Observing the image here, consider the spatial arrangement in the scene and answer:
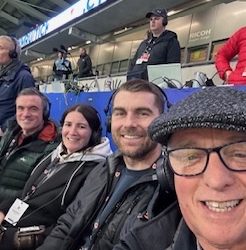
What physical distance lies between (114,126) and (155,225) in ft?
2.28

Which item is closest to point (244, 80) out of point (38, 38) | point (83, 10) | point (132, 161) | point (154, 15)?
point (154, 15)

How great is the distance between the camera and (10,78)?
3023 millimetres

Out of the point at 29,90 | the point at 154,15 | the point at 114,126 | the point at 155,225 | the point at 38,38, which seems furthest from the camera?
the point at 38,38

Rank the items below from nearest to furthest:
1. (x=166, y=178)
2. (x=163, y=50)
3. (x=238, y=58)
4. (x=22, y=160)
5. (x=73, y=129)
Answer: (x=166, y=178)
(x=73, y=129)
(x=22, y=160)
(x=238, y=58)
(x=163, y=50)

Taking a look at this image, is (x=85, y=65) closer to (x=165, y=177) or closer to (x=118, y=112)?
(x=118, y=112)

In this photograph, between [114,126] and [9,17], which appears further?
[9,17]

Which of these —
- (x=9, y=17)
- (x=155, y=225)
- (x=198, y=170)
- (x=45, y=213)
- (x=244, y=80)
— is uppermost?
(x=9, y=17)

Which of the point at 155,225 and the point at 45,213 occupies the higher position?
the point at 155,225

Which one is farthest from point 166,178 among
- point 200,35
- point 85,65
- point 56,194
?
point 85,65

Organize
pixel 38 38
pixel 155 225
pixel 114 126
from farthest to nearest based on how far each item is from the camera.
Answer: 1. pixel 38 38
2. pixel 114 126
3. pixel 155 225

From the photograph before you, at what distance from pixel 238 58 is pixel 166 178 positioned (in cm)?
249

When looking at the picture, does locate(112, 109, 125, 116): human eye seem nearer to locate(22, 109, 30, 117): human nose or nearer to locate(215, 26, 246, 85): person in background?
locate(22, 109, 30, 117): human nose

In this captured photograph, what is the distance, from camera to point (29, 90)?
7.89ft

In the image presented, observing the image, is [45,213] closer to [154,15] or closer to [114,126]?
[114,126]
